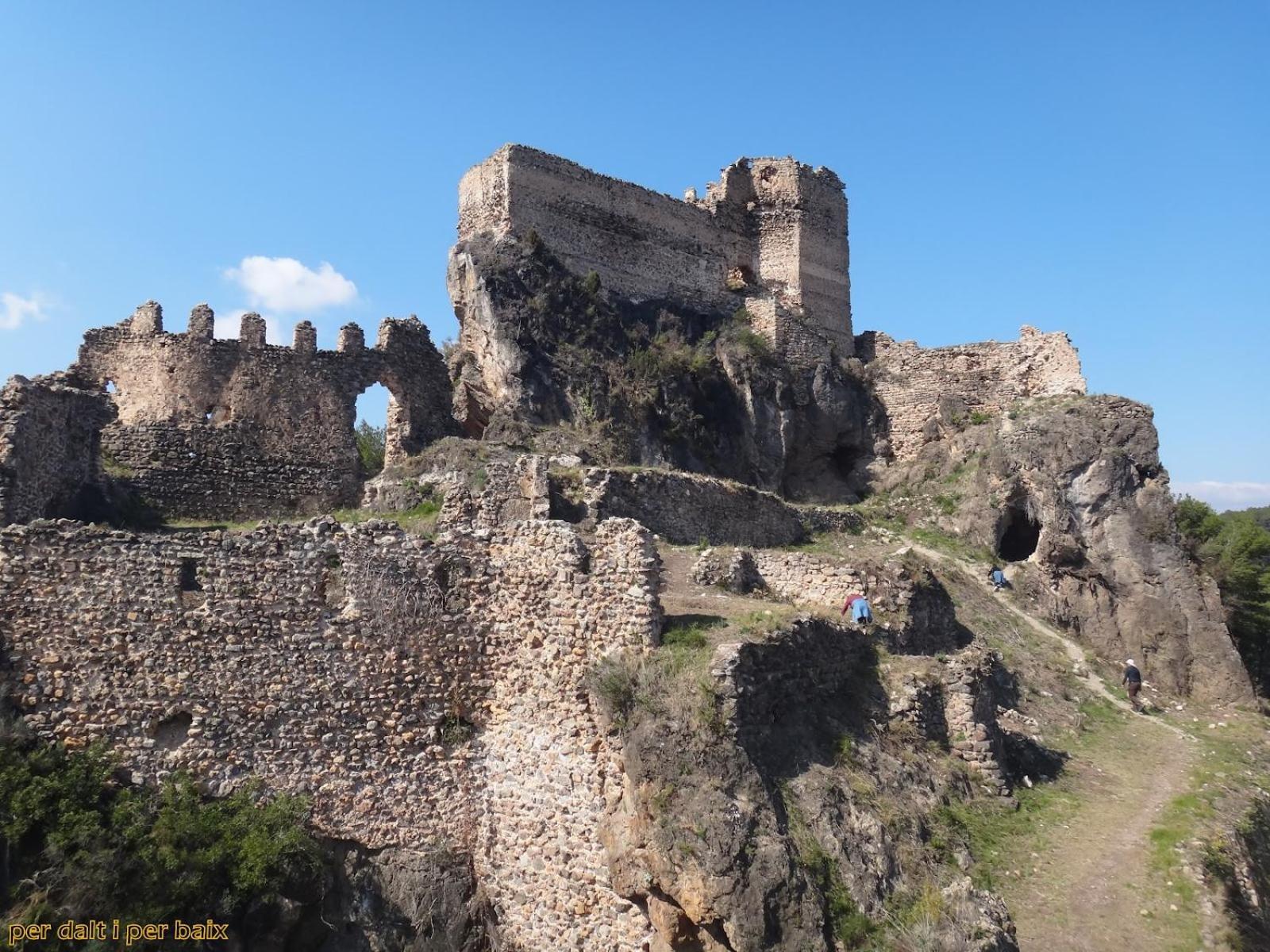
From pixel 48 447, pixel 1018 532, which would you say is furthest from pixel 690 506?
pixel 1018 532

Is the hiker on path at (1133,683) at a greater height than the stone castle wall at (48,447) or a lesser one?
lesser

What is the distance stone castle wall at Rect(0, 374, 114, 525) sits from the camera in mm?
14094

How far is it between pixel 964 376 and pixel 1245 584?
410 inches

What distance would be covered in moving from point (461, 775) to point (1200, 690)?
734 inches

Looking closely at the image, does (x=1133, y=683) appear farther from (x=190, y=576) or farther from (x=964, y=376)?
(x=190, y=576)

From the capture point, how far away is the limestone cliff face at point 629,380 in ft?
88.0

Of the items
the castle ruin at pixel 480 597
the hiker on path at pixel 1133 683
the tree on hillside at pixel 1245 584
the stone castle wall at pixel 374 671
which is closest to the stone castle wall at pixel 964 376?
the castle ruin at pixel 480 597

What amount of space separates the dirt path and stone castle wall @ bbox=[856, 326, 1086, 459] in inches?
727

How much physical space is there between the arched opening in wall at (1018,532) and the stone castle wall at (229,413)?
16765mm

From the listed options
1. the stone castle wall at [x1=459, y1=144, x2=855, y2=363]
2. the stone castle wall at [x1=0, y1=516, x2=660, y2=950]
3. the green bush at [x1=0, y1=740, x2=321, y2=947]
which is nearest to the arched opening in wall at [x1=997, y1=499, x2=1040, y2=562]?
the stone castle wall at [x1=459, y1=144, x2=855, y2=363]

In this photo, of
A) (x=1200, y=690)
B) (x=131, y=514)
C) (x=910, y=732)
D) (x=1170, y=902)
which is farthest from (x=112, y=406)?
(x=1200, y=690)

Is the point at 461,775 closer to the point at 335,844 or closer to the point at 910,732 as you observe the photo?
the point at 335,844

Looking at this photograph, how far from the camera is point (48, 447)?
50.0ft

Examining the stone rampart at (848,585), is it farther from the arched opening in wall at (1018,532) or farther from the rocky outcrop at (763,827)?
the arched opening in wall at (1018,532)
